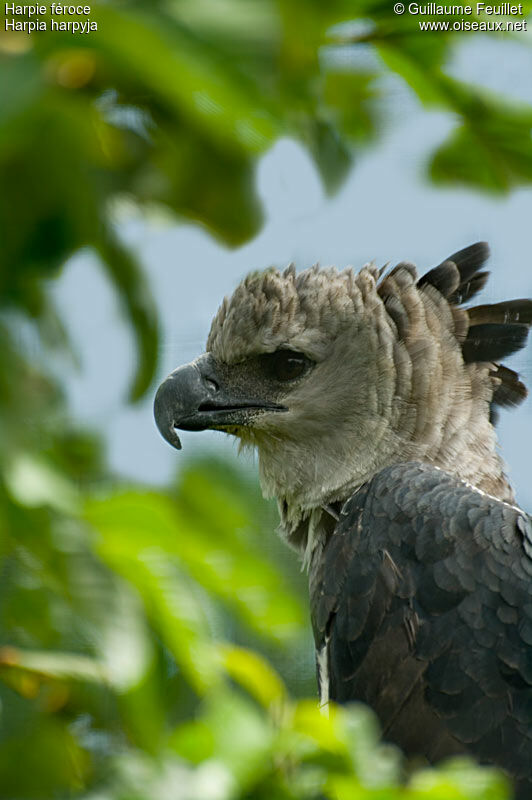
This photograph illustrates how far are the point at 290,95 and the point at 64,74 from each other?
0.24 m

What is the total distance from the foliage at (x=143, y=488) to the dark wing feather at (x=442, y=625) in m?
0.64

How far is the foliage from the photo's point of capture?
2.07 ft

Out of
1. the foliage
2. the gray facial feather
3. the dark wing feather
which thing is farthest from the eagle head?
the foliage

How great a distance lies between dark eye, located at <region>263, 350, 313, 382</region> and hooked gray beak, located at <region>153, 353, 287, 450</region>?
0.07m

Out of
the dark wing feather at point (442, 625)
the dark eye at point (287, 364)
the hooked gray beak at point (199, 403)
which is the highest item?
the dark eye at point (287, 364)

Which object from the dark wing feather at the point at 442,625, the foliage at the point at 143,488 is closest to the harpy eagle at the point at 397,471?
the dark wing feather at the point at 442,625

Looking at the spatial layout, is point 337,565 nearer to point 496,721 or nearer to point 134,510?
point 496,721

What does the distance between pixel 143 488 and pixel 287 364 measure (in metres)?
1.36

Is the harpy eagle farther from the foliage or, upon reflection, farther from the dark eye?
the foliage

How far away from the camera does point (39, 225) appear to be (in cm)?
74

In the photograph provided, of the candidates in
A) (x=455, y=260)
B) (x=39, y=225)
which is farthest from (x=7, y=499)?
(x=455, y=260)

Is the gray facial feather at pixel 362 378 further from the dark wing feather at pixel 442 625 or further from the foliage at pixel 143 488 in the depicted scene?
the foliage at pixel 143 488

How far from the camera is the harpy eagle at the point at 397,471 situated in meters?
1.61

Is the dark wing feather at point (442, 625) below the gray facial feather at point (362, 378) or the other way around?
below
